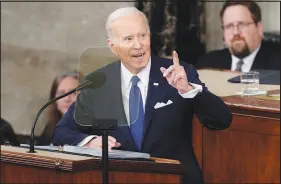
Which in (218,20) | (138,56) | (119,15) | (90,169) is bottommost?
(90,169)

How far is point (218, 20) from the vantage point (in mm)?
5703

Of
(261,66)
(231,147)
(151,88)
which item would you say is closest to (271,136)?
(231,147)

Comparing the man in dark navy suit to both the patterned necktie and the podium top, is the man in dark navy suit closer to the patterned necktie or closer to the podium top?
the podium top

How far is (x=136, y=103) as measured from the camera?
3.20 m

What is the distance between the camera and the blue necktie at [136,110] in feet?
10.5

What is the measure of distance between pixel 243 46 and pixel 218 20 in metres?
1.30

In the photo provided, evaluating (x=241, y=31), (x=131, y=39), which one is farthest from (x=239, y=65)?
(x=131, y=39)

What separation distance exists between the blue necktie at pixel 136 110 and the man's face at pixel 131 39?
86mm

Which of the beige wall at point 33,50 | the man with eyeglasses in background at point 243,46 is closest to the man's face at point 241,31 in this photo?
the man with eyeglasses in background at point 243,46

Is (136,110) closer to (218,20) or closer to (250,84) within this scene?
(250,84)

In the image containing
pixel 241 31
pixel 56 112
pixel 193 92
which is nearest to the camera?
pixel 193 92

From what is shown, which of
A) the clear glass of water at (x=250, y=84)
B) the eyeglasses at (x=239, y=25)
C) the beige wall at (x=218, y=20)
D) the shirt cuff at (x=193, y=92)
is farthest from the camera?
the beige wall at (x=218, y=20)

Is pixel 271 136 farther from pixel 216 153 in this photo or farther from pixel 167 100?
pixel 167 100

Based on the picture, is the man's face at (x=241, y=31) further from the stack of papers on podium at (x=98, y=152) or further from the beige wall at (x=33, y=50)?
the beige wall at (x=33, y=50)
